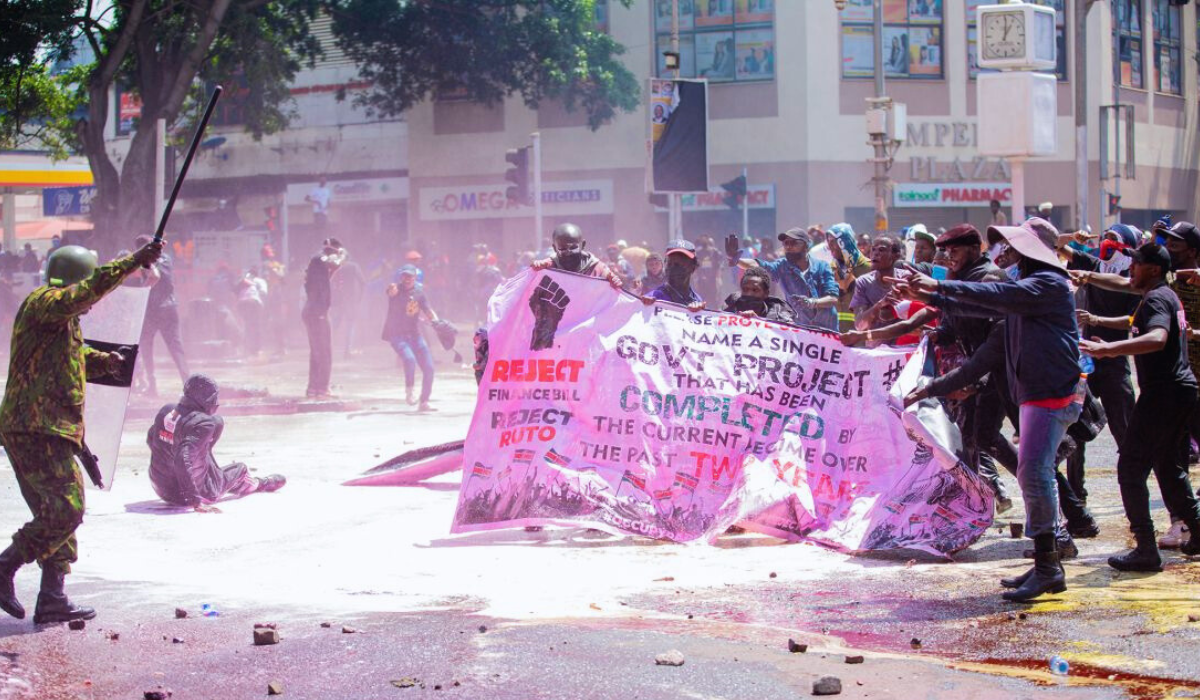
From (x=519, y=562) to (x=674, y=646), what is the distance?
6.41 feet

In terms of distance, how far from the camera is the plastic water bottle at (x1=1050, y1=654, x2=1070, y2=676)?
207 inches

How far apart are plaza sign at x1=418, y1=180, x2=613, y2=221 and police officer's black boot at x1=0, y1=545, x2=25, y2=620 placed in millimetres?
28984

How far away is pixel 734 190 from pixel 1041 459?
2607cm

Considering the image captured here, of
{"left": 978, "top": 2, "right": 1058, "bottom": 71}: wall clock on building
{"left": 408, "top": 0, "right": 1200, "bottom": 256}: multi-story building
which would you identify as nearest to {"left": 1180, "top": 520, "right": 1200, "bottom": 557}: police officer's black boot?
{"left": 978, "top": 2, "right": 1058, "bottom": 71}: wall clock on building

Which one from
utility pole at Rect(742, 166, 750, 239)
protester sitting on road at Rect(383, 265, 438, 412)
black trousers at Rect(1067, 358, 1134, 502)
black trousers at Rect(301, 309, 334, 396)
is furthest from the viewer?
utility pole at Rect(742, 166, 750, 239)

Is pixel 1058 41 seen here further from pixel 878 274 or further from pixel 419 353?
pixel 878 274

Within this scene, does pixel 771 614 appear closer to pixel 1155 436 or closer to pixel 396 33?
pixel 1155 436

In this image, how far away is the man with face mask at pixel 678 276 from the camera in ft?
30.2

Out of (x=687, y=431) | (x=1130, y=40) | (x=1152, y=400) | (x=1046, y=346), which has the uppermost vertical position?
(x=1130, y=40)

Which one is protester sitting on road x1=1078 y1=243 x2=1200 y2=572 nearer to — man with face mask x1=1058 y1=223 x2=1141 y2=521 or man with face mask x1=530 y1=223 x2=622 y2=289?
man with face mask x1=1058 y1=223 x2=1141 y2=521

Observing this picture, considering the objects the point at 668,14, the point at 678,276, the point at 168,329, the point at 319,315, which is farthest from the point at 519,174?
the point at 678,276

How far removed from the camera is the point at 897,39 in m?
34.2

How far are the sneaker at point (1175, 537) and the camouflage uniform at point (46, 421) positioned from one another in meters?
5.28

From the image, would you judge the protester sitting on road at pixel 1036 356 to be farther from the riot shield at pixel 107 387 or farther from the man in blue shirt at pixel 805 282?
the man in blue shirt at pixel 805 282
